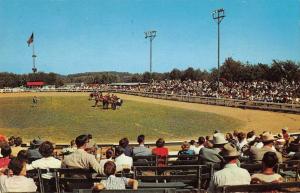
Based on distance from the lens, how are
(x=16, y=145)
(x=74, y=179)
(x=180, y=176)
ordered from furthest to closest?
1. (x=16, y=145)
2. (x=180, y=176)
3. (x=74, y=179)

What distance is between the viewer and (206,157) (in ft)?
28.9

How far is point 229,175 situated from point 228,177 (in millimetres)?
33

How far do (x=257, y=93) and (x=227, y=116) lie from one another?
53.6ft

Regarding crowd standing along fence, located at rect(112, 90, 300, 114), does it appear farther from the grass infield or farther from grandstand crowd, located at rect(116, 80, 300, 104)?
the grass infield

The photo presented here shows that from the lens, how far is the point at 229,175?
18.6ft

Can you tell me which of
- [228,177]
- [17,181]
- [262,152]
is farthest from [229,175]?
[262,152]

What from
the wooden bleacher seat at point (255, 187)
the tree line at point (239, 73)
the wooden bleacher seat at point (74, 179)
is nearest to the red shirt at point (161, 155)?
the wooden bleacher seat at point (74, 179)

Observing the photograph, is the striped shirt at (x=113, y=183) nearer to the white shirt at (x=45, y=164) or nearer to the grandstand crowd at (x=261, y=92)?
the white shirt at (x=45, y=164)

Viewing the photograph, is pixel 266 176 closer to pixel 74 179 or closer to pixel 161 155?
pixel 74 179

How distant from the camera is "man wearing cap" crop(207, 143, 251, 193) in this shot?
222 inches

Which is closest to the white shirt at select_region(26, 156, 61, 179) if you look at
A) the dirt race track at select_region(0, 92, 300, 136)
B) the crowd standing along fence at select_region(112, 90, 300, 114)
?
the dirt race track at select_region(0, 92, 300, 136)

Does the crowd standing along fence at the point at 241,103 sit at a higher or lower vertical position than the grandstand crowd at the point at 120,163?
lower

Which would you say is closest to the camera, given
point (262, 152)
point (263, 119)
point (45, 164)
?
point (45, 164)

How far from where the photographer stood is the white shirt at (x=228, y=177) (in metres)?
5.62
